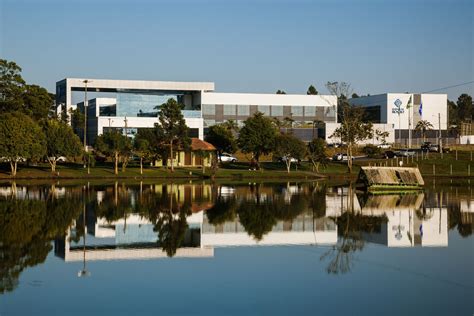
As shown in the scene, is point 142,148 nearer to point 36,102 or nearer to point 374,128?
point 36,102

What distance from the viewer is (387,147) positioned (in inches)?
4916

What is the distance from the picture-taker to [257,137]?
9531 cm

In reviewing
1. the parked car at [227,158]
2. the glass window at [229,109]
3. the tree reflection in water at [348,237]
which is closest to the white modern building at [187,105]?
the glass window at [229,109]

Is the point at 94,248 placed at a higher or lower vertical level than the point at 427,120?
lower

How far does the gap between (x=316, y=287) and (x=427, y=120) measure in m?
124

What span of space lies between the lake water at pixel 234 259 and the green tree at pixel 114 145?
38241mm

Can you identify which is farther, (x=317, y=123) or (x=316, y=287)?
(x=317, y=123)

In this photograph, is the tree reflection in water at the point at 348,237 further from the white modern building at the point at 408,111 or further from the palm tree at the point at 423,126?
the white modern building at the point at 408,111

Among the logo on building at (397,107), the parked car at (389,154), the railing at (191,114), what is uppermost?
the logo on building at (397,107)

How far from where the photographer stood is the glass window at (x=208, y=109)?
130m

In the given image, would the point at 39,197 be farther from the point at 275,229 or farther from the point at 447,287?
the point at 447,287

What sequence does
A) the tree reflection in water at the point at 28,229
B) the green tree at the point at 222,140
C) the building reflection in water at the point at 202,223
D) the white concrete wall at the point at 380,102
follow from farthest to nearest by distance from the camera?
the white concrete wall at the point at 380,102 → the green tree at the point at 222,140 → the building reflection in water at the point at 202,223 → the tree reflection in water at the point at 28,229

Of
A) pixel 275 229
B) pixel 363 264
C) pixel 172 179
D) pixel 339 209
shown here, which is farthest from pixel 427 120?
pixel 363 264

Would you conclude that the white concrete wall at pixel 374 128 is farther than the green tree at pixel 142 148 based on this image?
Yes
